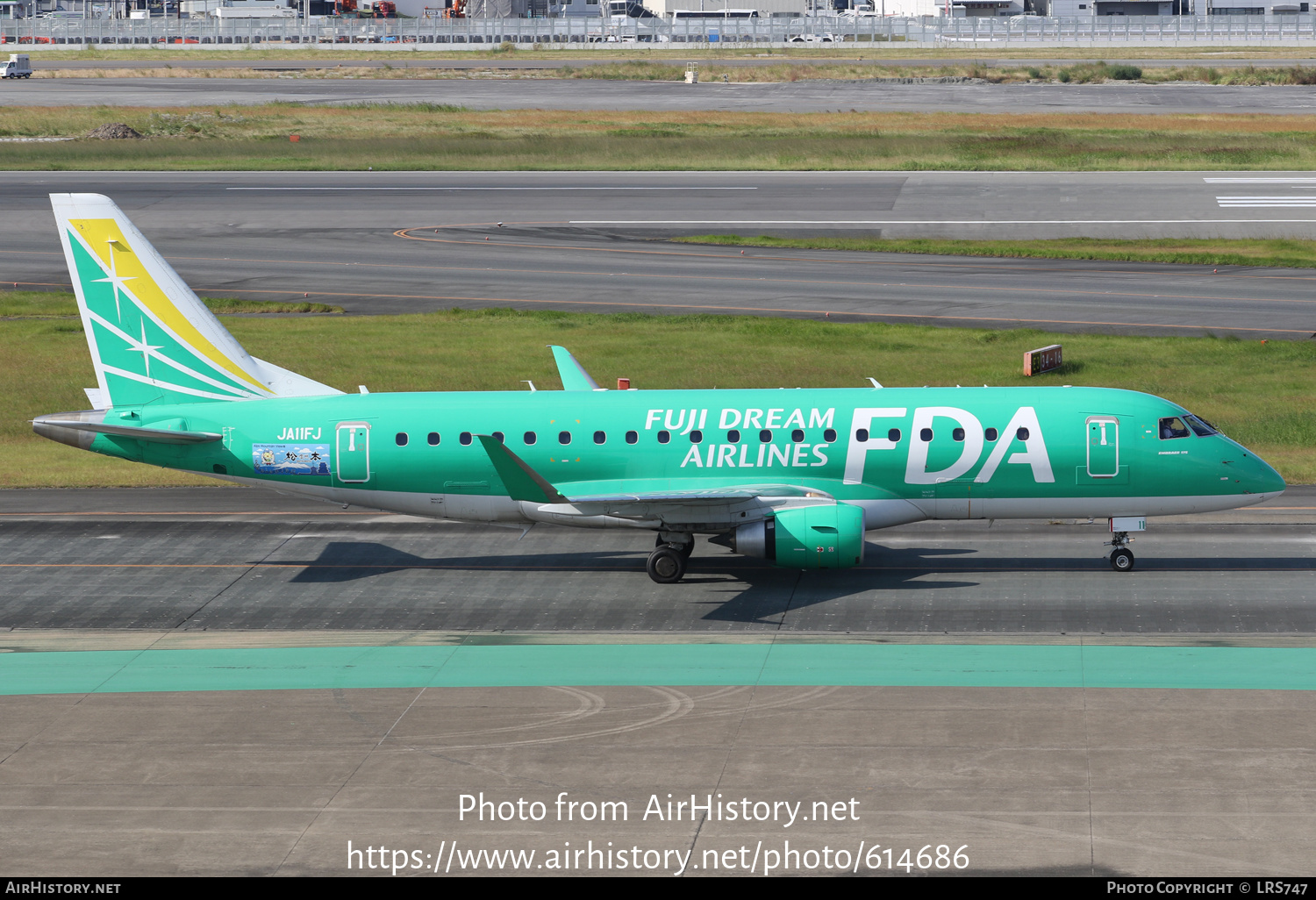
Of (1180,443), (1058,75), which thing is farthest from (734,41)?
(1180,443)

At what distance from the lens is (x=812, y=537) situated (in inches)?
1196

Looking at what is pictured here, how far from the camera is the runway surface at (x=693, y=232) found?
64.6m

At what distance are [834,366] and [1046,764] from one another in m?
33.6

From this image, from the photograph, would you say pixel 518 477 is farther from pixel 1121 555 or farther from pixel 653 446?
pixel 1121 555

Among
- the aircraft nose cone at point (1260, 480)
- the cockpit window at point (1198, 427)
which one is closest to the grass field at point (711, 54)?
the cockpit window at point (1198, 427)

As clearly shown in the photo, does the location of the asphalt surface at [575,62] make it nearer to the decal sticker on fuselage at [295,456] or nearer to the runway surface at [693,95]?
the runway surface at [693,95]

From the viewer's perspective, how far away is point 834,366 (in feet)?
178

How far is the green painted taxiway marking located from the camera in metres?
25.9

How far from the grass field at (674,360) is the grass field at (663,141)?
4212 centimetres

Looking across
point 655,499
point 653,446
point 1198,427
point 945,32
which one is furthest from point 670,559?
point 945,32

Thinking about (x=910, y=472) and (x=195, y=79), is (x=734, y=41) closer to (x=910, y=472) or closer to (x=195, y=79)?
(x=195, y=79)

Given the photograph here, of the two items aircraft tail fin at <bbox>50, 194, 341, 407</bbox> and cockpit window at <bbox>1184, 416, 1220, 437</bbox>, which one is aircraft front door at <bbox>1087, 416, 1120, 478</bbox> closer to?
cockpit window at <bbox>1184, 416, 1220, 437</bbox>

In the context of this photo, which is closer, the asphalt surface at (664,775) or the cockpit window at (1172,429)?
the asphalt surface at (664,775)

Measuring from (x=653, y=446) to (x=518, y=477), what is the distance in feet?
11.6
